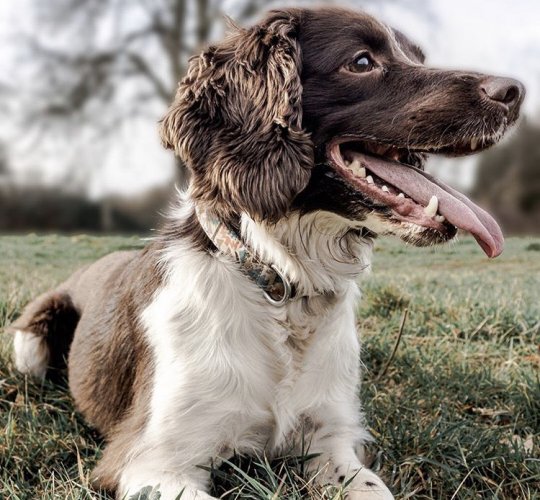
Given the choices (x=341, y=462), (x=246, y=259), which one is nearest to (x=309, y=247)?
(x=246, y=259)

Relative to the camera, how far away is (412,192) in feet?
7.91

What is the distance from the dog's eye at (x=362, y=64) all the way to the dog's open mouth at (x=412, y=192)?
26 cm

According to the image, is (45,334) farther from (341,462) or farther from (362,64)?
(362,64)

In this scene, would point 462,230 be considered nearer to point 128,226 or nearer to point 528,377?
point 528,377

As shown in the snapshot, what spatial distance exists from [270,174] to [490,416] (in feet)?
5.70

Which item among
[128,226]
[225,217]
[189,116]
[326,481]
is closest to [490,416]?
[326,481]

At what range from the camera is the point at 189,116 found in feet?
8.16

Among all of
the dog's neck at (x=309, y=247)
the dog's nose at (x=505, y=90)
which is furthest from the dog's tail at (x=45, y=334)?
the dog's nose at (x=505, y=90)

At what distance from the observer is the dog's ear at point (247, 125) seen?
2379 mm

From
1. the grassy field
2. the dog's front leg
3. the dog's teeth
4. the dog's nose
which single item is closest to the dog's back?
the grassy field

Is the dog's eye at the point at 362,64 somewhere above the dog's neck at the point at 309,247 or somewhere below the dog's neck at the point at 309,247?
above

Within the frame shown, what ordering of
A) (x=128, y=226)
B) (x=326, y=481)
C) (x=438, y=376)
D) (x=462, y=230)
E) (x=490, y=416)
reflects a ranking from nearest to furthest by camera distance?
1. (x=462, y=230)
2. (x=326, y=481)
3. (x=490, y=416)
4. (x=438, y=376)
5. (x=128, y=226)

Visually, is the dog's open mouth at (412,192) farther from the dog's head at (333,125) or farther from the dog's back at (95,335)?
the dog's back at (95,335)

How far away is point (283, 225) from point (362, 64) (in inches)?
25.1
